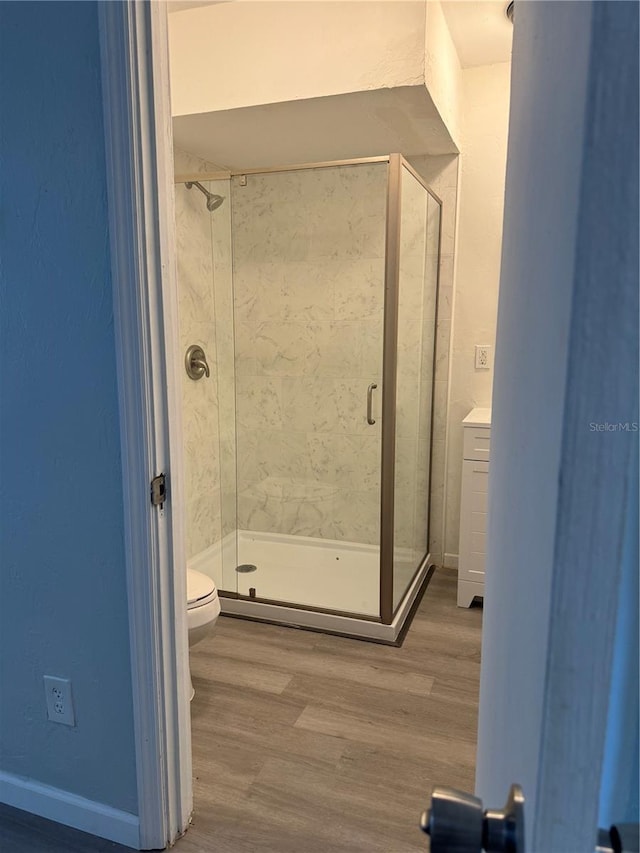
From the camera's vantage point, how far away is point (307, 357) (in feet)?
11.1

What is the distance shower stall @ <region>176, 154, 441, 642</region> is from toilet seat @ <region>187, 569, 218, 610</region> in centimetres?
Result: 68

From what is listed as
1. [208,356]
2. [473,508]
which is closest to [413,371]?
[473,508]

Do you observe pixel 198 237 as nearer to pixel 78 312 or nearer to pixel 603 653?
pixel 78 312

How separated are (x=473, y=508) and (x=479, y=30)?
2.10m

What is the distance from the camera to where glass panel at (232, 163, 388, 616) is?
308 cm

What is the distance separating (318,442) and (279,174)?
56.2 inches

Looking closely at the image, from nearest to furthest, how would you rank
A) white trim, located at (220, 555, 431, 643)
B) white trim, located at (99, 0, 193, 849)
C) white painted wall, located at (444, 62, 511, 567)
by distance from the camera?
white trim, located at (99, 0, 193, 849)
white trim, located at (220, 555, 431, 643)
white painted wall, located at (444, 62, 511, 567)

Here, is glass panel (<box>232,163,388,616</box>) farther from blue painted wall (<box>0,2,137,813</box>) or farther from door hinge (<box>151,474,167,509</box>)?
door hinge (<box>151,474,167,509</box>)

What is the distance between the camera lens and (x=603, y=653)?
0.32 metres

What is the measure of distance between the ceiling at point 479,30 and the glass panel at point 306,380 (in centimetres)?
79

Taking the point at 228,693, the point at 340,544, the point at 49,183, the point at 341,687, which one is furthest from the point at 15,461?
the point at 340,544

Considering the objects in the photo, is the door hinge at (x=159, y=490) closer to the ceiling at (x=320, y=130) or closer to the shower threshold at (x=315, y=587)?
the shower threshold at (x=315, y=587)

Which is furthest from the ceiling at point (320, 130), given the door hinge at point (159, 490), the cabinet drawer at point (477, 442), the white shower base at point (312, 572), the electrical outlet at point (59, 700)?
the electrical outlet at point (59, 700)

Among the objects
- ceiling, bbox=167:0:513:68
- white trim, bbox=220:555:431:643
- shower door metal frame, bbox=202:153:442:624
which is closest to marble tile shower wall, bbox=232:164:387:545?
shower door metal frame, bbox=202:153:442:624
